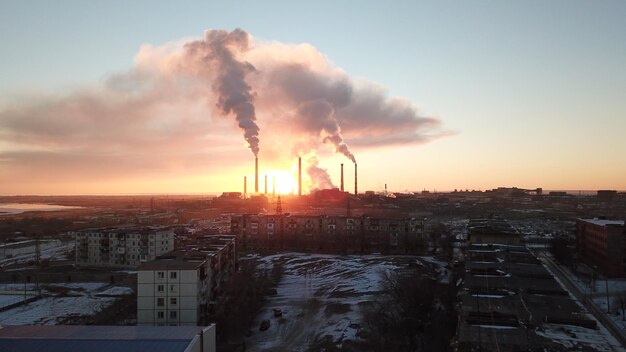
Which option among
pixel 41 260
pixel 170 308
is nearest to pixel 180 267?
pixel 170 308

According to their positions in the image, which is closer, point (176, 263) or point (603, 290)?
point (176, 263)

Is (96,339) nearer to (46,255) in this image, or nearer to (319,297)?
(319,297)

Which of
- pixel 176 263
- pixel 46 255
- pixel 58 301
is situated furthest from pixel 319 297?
pixel 46 255

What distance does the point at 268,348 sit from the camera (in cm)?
1442

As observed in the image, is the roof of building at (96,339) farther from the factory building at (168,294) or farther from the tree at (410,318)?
the tree at (410,318)

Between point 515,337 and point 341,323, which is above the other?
point 515,337

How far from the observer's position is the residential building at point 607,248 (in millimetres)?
24172

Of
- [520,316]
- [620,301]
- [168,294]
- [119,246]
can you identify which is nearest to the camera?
[520,316]

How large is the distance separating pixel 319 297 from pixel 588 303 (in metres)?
10.5

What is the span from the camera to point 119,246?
28891mm

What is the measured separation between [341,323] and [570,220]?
165 ft

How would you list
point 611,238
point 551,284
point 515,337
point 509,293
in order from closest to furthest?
point 515,337
point 509,293
point 551,284
point 611,238

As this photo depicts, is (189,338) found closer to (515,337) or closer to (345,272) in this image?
(515,337)

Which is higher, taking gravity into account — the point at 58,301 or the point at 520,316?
the point at 520,316
